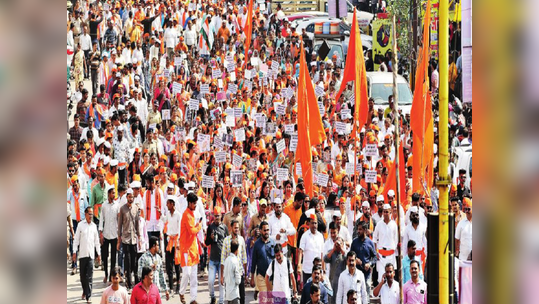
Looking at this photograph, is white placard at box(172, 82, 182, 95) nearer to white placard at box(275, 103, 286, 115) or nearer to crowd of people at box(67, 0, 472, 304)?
crowd of people at box(67, 0, 472, 304)

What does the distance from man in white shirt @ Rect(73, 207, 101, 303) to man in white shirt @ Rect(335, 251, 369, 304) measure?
3.74 meters

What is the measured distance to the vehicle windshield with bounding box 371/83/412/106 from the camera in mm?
23984

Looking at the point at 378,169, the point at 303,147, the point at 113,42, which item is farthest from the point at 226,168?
the point at 113,42

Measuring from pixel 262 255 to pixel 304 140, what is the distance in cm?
370

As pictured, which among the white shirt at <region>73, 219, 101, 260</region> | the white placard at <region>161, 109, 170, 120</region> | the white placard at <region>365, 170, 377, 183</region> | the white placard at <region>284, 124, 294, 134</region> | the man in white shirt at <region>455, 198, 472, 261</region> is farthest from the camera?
the white placard at <region>161, 109, 170, 120</region>

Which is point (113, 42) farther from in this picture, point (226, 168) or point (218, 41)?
point (226, 168)

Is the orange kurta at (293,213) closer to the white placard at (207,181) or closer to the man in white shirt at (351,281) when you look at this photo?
the white placard at (207,181)

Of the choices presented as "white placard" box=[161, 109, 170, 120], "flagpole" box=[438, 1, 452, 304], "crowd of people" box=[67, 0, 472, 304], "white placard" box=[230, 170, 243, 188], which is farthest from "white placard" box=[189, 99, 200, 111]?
"flagpole" box=[438, 1, 452, 304]

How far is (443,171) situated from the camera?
6.67m

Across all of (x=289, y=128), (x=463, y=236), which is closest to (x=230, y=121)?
(x=289, y=128)

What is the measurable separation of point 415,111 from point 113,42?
14.8 m

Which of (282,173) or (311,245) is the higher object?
(282,173)

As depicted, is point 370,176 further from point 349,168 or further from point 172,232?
point 172,232
